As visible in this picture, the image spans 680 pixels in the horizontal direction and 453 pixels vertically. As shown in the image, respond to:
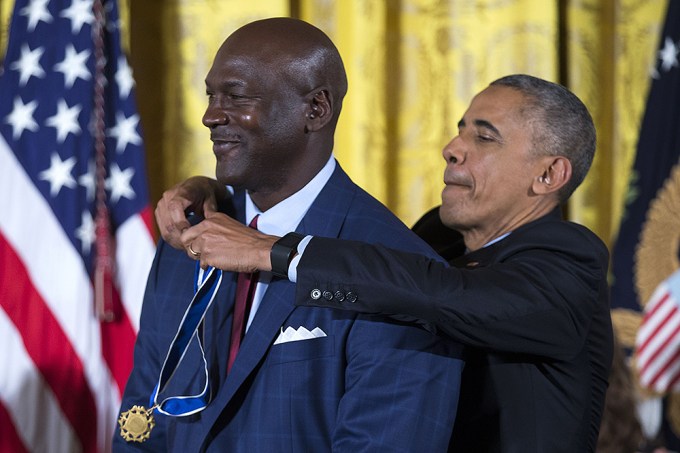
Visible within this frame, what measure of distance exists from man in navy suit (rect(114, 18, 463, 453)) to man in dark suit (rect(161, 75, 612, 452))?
64mm

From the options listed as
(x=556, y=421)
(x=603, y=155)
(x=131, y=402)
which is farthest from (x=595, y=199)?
(x=131, y=402)

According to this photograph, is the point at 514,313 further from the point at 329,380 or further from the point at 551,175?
the point at 551,175

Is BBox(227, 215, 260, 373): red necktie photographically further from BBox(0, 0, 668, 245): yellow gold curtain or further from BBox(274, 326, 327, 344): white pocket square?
BBox(0, 0, 668, 245): yellow gold curtain

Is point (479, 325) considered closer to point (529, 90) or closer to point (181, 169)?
point (529, 90)

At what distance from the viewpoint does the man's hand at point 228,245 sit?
149 centimetres

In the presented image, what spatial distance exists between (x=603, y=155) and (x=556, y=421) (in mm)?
2278

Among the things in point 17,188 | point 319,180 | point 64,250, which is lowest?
point 64,250

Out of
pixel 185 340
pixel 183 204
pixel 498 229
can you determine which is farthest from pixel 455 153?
pixel 185 340

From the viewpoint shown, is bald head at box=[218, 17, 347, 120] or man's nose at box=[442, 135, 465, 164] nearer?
bald head at box=[218, 17, 347, 120]

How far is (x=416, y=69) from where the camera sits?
3.64 meters

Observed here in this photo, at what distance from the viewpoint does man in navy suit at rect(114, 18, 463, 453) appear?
1496 millimetres

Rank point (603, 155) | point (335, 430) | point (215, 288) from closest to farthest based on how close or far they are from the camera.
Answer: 1. point (335, 430)
2. point (215, 288)
3. point (603, 155)

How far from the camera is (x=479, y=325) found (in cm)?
152

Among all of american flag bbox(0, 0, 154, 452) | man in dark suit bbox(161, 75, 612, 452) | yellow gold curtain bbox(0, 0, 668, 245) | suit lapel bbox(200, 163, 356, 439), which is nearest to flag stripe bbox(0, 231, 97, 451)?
american flag bbox(0, 0, 154, 452)
